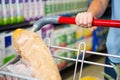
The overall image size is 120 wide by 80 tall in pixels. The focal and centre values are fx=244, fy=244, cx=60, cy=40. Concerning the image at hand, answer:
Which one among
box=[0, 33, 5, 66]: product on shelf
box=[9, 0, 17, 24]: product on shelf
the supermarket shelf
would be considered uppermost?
box=[9, 0, 17, 24]: product on shelf

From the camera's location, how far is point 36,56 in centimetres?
64

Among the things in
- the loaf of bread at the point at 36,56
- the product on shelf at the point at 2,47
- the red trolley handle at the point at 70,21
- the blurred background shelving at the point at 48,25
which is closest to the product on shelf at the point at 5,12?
the blurred background shelving at the point at 48,25

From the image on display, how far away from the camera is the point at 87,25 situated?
2.41ft

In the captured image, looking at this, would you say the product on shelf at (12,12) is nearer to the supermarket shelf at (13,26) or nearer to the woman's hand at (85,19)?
the supermarket shelf at (13,26)

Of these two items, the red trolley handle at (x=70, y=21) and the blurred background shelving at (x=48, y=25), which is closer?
the red trolley handle at (x=70, y=21)

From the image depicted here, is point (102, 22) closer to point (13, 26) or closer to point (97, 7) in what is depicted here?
point (97, 7)

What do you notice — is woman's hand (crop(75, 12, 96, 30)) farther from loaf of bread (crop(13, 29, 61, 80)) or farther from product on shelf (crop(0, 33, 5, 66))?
product on shelf (crop(0, 33, 5, 66))

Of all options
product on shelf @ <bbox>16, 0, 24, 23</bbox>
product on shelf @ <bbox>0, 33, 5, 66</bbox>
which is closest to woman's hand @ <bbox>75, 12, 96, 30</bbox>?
product on shelf @ <bbox>0, 33, 5, 66</bbox>

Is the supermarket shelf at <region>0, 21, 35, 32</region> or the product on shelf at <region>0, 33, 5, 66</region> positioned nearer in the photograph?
the product on shelf at <region>0, 33, 5, 66</region>

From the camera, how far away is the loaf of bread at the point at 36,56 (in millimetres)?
616

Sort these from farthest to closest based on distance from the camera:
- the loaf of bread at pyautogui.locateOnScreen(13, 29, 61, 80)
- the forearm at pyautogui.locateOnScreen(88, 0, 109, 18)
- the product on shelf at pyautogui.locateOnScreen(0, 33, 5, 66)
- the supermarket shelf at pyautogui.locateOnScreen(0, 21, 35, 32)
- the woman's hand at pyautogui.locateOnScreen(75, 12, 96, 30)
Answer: the supermarket shelf at pyautogui.locateOnScreen(0, 21, 35, 32) → the product on shelf at pyautogui.locateOnScreen(0, 33, 5, 66) → the forearm at pyautogui.locateOnScreen(88, 0, 109, 18) → the woman's hand at pyautogui.locateOnScreen(75, 12, 96, 30) → the loaf of bread at pyautogui.locateOnScreen(13, 29, 61, 80)

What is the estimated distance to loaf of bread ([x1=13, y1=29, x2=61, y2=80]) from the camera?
2.02 feet

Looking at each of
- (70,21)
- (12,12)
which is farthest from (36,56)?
(12,12)

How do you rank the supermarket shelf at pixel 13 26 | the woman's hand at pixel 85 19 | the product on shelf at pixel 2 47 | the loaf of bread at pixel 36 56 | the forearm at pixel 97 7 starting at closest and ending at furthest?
the loaf of bread at pixel 36 56 < the woman's hand at pixel 85 19 < the forearm at pixel 97 7 < the product on shelf at pixel 2 47 < the supermarket shelf at pixel 13 26
